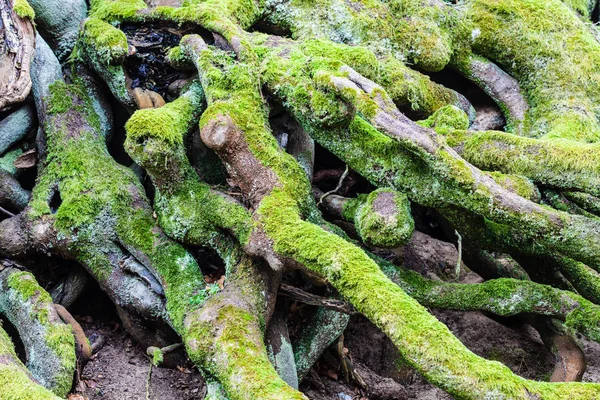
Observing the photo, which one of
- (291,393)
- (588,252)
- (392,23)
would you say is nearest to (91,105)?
(392,23)

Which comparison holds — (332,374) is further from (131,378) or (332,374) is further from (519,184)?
(519,184)

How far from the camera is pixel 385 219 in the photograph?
4.39m

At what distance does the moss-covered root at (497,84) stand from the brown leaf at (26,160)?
4653mm

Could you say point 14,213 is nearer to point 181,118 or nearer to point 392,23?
point 181,118

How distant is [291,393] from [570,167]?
2589 mm

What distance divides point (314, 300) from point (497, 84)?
369cm

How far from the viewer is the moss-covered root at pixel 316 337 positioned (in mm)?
5145

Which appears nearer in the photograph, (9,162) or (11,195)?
(11,195)

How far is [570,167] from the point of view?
15.1 ft

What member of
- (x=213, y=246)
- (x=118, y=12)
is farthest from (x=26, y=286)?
(x=118, y=12)

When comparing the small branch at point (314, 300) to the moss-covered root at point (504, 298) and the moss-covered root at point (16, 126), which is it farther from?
the moss-covered root at point (16, 126)

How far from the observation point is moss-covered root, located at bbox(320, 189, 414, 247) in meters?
4.38

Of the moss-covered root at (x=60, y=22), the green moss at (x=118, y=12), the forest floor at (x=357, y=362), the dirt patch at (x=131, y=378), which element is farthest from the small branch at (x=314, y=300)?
the moss-covered root at (x=60, y=22)

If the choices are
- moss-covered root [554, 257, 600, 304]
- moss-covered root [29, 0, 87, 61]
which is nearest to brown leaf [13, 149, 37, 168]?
moss-covered root [29, 0, 87, 61]
